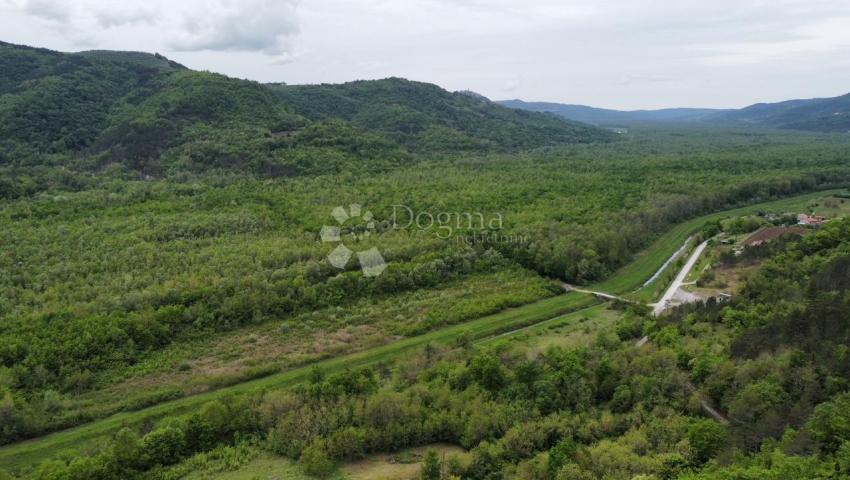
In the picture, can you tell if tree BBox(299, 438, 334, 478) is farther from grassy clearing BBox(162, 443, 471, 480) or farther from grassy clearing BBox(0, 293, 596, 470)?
grassy clearing BBox(0, 293, 596, 470)

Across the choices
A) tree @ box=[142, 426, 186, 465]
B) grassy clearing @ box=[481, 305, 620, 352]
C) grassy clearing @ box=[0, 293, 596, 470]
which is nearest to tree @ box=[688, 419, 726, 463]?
grassy clearing @ box=[481, 305, 620, 352]

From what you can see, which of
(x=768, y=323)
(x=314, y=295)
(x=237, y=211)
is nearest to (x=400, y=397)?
(x=314, y=295)

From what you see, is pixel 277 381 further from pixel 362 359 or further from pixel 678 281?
pixel 678 281

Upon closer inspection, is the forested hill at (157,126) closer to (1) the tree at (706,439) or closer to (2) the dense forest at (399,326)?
(2) the dense forest at (399,326)

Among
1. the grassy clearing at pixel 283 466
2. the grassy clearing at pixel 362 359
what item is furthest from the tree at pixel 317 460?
the grassy clearing at pixel 362 359

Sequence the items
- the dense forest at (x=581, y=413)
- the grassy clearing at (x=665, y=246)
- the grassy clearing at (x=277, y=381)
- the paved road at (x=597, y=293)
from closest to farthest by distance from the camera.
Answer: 1. the dense forest at (x=581, y=413)
2. the grassy clearing at (x=277, y=381)
3. the paved road at (x=597, y=293)
4. the grassy clearing at (x=665, y=246)

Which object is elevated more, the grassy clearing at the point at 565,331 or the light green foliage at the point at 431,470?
the light green foliage at the point at 431,470

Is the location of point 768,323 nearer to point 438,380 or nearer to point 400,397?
point 438,380
